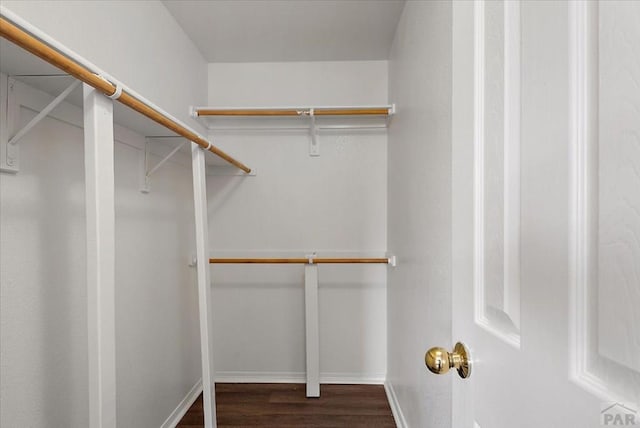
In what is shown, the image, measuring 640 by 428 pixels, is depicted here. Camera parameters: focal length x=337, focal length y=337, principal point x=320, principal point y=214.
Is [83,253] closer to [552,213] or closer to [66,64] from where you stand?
[66,64]

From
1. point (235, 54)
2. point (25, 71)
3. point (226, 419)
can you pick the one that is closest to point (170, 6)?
point (235, 54)

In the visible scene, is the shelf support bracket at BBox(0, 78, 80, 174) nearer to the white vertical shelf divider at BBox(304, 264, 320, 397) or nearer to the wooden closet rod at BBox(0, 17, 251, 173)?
the wooden closet rod at BBox(0, 17, 251, 173)

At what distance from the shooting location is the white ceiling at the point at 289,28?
188 cm

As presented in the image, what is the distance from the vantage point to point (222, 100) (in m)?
2.56

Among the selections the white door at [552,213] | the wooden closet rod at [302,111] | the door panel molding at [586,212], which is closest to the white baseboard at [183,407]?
the wooden closet rod at [302,111]

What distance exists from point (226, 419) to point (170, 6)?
2.41 m

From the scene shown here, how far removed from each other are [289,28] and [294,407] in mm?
2405

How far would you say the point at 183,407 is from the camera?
2.14m

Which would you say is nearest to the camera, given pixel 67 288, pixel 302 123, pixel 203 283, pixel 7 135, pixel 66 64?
pixel 66 64

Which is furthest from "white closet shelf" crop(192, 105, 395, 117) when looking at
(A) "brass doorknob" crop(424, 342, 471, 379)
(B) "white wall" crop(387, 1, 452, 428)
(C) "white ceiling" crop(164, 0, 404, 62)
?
(A) "brass doorknob" crop(424, 342, 471, 379)

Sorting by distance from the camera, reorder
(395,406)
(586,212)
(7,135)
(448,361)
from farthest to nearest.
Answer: (395,406) → (7,135) → (448,361) → (586,212)

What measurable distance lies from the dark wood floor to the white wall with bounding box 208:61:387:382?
0.41 feet

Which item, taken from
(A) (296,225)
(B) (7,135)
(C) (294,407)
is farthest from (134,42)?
(C) (294,407)

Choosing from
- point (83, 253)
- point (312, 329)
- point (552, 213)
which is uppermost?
point (552, 213)
